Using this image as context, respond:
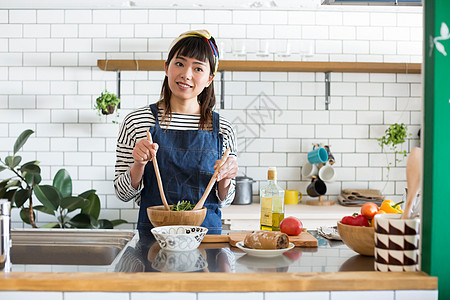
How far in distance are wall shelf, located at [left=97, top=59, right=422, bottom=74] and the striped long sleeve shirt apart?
5.57 feet

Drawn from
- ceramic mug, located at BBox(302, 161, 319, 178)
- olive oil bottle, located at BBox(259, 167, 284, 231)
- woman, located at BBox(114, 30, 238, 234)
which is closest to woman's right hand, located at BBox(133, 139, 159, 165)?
woman, located at BBox(114, 30, 238, 234)

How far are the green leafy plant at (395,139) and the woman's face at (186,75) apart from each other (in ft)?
8.27

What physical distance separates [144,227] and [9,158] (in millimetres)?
2058

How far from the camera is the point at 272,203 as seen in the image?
74.1 inches

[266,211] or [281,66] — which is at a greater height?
[281,66]

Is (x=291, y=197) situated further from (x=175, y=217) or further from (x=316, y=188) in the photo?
(x=175, y=217)

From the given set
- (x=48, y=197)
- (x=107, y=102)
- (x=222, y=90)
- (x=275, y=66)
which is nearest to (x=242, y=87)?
(x=222, y=90)

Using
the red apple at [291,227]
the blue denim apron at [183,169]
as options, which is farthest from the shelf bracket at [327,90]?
the red apple at [291,227]

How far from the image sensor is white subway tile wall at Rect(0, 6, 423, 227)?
4219mm

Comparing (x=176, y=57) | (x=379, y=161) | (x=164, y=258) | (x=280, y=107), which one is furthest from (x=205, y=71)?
(x=379, y=161)

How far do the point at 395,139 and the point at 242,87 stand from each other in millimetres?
1447

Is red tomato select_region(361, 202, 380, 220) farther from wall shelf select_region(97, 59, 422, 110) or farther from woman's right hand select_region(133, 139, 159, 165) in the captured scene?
wall shelf select_region(97, 59, 422, 110)

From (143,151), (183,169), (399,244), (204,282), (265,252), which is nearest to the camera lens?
(204,282)

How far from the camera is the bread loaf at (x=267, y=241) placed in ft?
5.05
